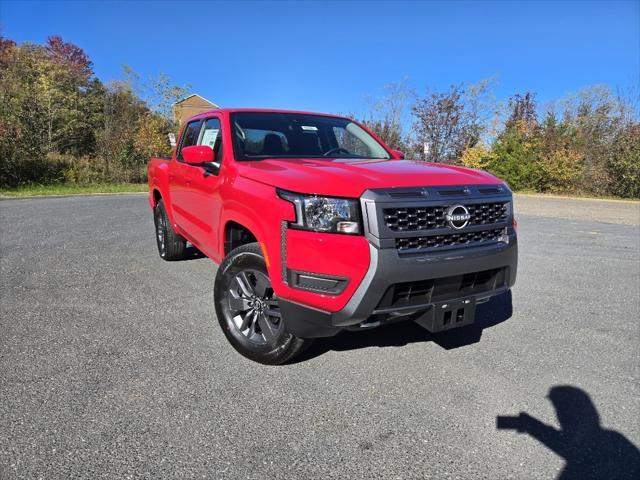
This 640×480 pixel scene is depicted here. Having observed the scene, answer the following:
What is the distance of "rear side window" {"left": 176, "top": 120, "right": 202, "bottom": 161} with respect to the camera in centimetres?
461

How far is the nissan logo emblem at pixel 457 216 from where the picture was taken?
2.59m

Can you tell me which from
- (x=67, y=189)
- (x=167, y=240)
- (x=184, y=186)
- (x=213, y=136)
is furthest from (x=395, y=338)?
(x=67, y=189)

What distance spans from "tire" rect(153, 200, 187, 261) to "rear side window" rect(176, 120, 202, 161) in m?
0.94

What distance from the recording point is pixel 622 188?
18484mm

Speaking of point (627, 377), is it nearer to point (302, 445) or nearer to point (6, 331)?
point (302, 445)

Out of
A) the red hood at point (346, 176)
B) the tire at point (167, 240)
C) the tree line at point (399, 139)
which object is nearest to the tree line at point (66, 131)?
the tree line at point (399, 139)

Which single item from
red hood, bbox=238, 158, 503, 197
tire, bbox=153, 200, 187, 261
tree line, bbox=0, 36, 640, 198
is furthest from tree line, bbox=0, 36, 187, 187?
red hood, bbox=238, 158, 503, 197

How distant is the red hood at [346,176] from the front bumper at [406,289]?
410mm

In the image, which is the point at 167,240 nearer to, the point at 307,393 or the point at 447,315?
the point at 307,393

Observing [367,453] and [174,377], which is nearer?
[367,453]

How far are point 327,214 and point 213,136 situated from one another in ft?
6.74

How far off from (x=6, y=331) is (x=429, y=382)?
3.21 metres

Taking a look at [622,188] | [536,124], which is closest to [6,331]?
[622,188]

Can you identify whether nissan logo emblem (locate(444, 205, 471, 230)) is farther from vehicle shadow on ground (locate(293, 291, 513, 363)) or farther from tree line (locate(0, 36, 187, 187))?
tree line (locate(0, 36, 187, 187))
